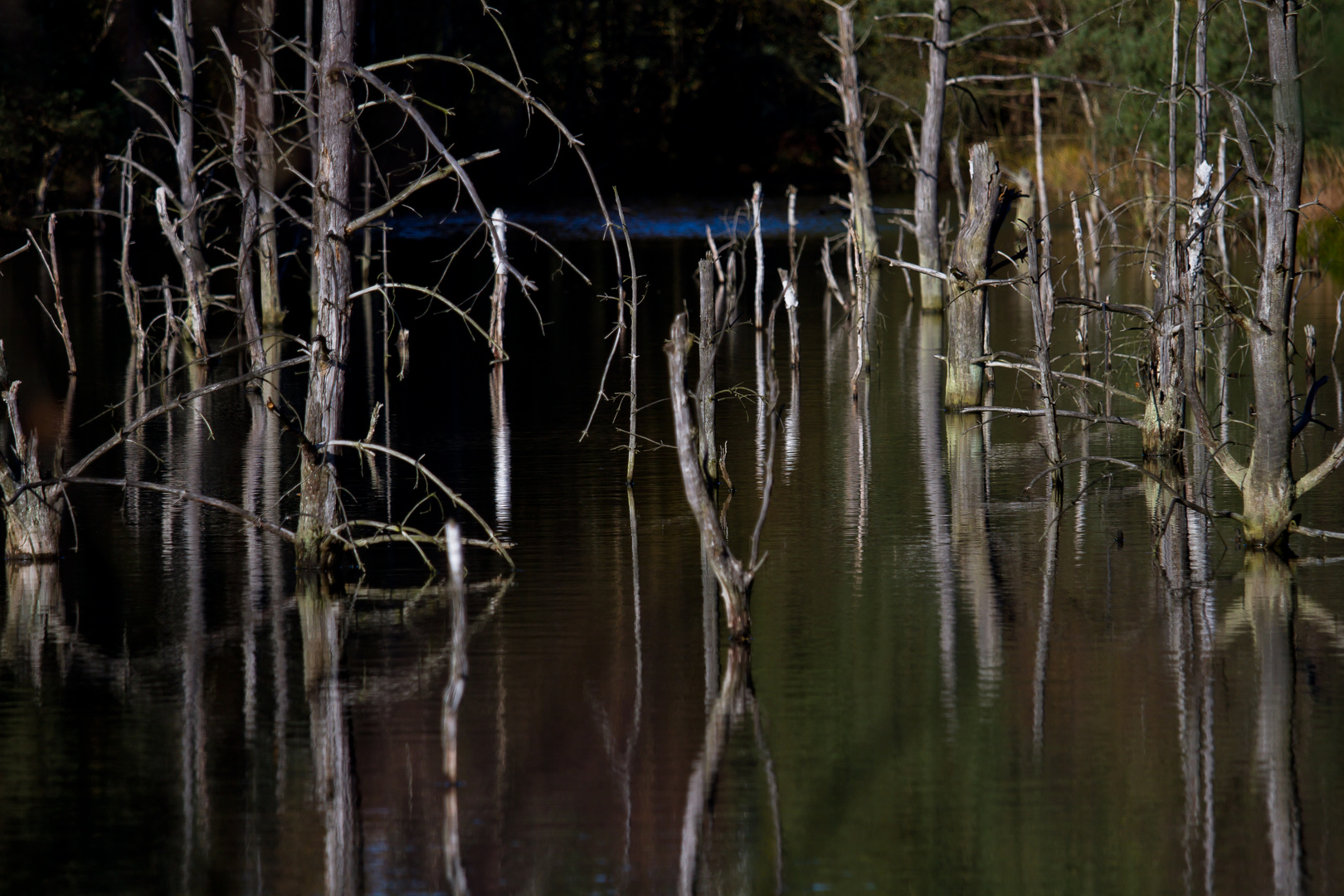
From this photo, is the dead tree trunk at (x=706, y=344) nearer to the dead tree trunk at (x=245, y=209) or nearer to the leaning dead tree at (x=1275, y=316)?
the leaning dead tree at (x=1275, y=316)

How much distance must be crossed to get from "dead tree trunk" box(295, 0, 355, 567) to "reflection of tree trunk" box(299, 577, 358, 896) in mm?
993

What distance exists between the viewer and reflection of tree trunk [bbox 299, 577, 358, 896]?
7.05m

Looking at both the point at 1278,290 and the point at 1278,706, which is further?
the point at 1278,290

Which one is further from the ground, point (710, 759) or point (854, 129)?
point (854, 129)

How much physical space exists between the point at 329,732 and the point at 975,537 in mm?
6023

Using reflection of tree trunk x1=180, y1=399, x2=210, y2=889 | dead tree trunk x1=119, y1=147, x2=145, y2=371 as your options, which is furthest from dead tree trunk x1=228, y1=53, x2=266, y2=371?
reflection of tree trunk x1=180, y1=399, x2=210, y2=889

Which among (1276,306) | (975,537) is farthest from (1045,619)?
(1276,306)

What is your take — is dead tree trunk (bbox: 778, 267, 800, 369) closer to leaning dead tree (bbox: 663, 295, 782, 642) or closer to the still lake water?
the still lake water

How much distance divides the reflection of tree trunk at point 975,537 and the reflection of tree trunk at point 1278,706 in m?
1.47

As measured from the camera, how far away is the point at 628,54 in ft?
194

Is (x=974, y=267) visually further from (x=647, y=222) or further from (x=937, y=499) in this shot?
(x=647, y=222)

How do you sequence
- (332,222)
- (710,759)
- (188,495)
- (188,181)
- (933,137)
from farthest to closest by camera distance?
(933,137), (188,181), (188,495), (332,222), (710,759)

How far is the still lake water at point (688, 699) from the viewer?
23.2 feet

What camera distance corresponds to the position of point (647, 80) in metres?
61.2
